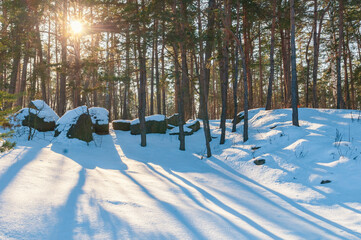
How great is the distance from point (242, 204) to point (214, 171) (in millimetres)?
2834

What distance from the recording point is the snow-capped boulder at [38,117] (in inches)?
441

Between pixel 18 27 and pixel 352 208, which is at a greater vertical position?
pixel 18 27

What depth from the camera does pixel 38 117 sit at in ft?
37.7

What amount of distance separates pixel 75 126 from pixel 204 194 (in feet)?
26.3

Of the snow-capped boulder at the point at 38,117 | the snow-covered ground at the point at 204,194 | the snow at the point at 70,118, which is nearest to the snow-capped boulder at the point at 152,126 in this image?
the snow at the point at 70,118

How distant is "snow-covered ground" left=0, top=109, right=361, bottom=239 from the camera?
8.86ft

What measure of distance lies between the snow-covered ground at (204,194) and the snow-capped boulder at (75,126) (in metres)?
1.29

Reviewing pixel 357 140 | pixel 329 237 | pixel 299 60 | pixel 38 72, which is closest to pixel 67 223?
pixel 329 237

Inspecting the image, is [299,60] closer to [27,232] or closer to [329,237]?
[329,237]

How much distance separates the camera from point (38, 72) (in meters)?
13.7

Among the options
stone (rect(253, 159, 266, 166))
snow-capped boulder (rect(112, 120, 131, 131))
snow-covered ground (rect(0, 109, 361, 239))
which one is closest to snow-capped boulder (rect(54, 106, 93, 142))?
snow-covered ground (rect(0, 109, 361, 239))

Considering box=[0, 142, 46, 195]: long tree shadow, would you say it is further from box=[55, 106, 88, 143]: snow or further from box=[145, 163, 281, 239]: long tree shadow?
box=[55, 106, 88, 143]: snow

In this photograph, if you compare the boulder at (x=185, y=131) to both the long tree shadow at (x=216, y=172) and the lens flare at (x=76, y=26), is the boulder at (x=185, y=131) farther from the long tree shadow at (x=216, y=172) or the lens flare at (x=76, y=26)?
the lens flare at (x=76, y=26)

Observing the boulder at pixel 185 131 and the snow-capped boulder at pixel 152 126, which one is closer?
the boulder at pixel 185 131
